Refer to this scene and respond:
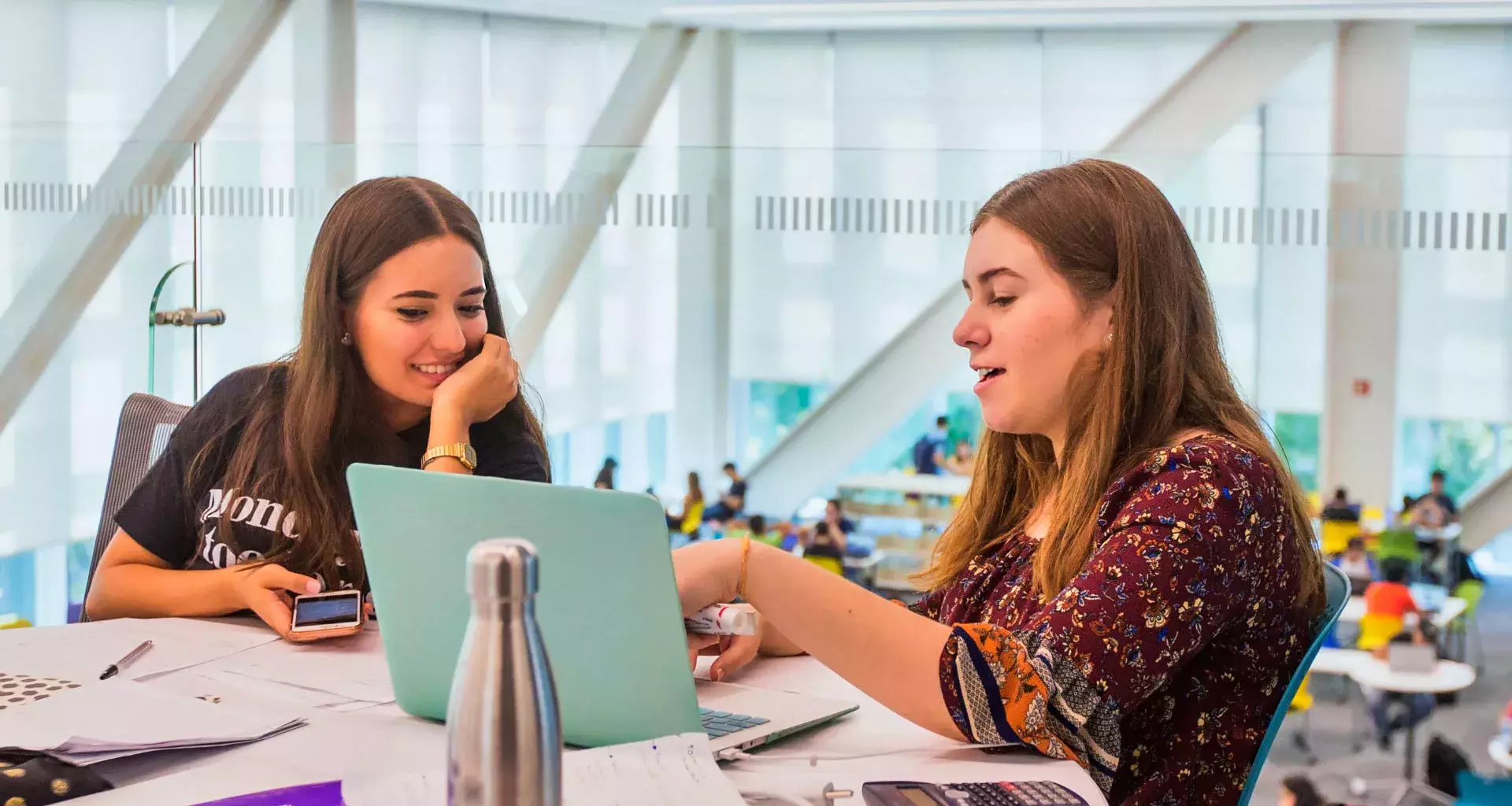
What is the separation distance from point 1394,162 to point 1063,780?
258 centimetres

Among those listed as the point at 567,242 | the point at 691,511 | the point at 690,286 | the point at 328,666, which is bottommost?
the point at 691,511

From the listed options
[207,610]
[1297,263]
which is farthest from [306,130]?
[207,610]

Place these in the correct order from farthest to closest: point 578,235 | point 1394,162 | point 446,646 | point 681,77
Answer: point 681,77
point 578,235
point 1394,162
point 446,646

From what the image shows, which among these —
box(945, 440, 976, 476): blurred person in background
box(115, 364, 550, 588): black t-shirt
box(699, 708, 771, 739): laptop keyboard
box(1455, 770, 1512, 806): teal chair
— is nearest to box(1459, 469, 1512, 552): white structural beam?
box(1455, 770, 1512, 806): teal chair

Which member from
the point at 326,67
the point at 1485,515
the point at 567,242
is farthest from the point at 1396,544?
the point at 326,67

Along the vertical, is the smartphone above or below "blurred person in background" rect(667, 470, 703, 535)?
above

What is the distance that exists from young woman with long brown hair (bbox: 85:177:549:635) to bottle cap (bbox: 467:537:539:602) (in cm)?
105

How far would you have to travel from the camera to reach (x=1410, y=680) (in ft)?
11.4

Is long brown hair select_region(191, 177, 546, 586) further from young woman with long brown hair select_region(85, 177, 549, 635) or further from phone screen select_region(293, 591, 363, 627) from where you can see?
phone screen select_region(293, 591, 363, 627)

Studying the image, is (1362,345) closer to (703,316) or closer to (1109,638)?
(703,316)

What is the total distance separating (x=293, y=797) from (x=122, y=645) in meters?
0.64

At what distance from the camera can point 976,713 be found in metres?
1.12

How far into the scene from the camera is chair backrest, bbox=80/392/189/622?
2.22m

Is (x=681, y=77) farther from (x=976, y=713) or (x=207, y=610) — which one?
(x=976, y=713)
